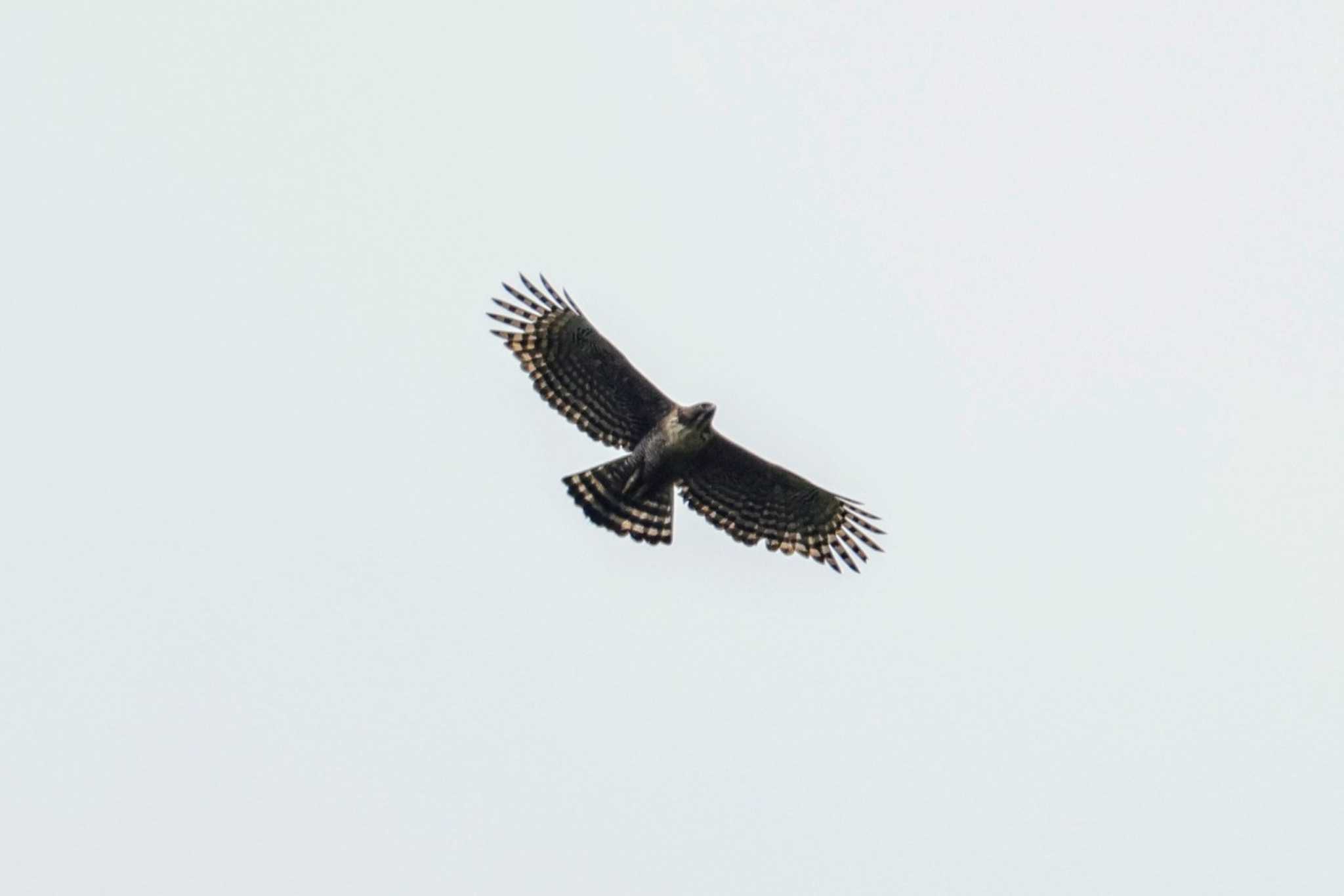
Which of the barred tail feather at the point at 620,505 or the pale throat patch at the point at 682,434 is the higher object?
the pale throat patch at the point at 682,434

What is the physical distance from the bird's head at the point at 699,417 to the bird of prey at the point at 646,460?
0.01 meters

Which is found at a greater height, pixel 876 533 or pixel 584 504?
pixel 876 533

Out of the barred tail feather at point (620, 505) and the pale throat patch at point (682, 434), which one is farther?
the barred tail feather at point (620, 505)

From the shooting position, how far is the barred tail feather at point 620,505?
2914 cm

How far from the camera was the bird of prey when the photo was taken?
28.6 meters

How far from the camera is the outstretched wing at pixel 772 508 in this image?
29141 mm

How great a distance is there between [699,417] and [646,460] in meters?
0.98

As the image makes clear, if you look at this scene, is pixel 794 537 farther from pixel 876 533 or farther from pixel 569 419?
pixel 569 419

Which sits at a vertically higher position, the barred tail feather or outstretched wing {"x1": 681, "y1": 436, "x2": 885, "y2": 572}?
outstretched wing {"x1": 681, "y1": 436, "x2": 885, "y2": 572}

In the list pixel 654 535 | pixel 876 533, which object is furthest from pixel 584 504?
pixel 876 533

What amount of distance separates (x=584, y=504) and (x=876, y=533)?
11.2ft

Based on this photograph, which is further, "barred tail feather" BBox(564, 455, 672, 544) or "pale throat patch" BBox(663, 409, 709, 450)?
"barred tail feather" BBox(564, 455, 672, 544)

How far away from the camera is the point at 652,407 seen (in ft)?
94.4

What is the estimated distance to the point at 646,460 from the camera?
94.6 ft
